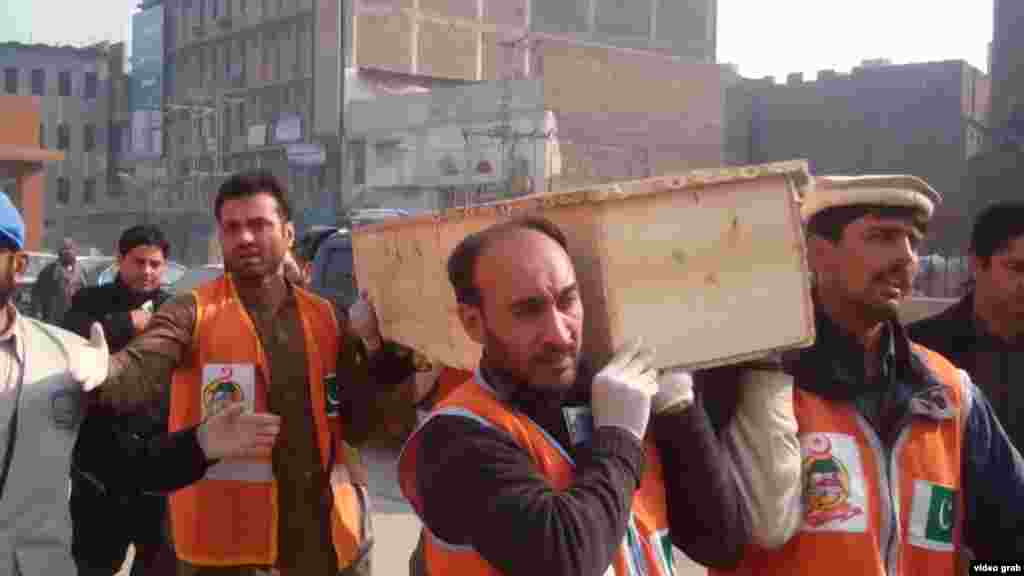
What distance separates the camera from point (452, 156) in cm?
4678

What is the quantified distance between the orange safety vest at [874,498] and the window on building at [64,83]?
74245mm

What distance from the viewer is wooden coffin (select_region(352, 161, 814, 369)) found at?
2178mm

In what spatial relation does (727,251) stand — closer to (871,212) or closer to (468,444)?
(871,212)

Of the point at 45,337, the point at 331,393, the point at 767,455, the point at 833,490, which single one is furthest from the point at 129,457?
the point at 833,490

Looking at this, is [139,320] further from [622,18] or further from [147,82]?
[147,82]

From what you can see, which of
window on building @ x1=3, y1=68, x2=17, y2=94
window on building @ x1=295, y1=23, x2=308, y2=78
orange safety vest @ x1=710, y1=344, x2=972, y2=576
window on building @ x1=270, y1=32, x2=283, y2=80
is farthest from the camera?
window on building @ x1=3, y1=68, x2=17, y2=94

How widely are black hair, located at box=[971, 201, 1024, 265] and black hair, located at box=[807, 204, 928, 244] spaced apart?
3.06ft

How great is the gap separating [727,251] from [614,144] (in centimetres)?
5268

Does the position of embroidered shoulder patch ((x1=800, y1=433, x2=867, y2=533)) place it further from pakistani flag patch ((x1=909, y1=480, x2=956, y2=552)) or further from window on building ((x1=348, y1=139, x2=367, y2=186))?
window on building ((x1=348, y1=139, x2=367, y2=186))

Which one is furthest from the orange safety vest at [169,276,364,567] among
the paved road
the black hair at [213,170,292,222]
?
the paved road

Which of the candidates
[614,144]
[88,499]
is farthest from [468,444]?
[614,144]

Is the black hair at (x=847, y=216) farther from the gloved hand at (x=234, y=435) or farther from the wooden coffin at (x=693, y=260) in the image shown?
the gloved hand at (x=234, y=435)

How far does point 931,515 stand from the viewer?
2410 mm

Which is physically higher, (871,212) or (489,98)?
(489,98)
